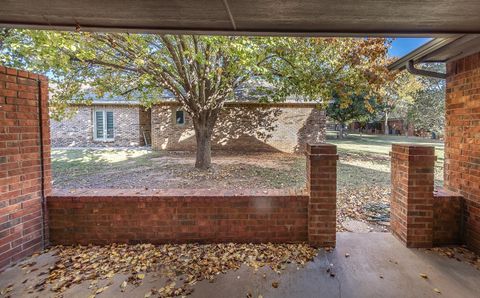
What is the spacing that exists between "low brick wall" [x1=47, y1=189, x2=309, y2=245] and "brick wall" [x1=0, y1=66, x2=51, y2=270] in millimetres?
267

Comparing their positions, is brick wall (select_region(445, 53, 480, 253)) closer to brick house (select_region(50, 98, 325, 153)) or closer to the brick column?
the brick column

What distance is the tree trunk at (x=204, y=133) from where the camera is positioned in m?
9.23

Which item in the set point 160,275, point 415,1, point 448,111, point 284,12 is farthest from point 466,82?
point 160,275

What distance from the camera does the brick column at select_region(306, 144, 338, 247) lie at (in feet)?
11.0

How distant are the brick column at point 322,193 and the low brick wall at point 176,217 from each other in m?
0.13

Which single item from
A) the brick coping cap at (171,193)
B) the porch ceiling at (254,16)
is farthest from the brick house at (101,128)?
the porch ceiling at (254,16)

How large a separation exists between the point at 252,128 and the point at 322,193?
40.2ft

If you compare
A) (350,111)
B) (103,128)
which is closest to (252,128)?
(103,128)

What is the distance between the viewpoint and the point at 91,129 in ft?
54.7

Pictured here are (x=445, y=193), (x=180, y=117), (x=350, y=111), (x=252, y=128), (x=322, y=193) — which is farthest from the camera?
(x=350, y=111)

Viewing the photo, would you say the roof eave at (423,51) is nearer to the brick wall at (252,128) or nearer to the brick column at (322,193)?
the brick column at (322,193)

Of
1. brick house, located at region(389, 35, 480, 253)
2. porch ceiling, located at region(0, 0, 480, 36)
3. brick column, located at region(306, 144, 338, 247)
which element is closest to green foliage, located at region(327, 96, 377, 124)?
brick house, located at region(389, 35, 480, 253)

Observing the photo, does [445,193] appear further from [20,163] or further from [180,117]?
[180,117]

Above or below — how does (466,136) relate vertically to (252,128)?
below
